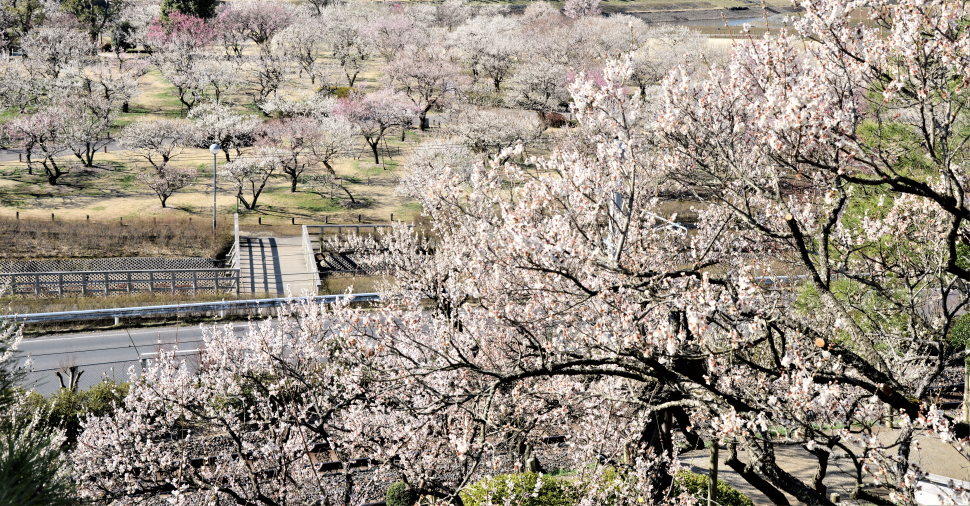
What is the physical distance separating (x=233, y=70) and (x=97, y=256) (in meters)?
34.0

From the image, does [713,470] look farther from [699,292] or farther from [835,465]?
[835,465]

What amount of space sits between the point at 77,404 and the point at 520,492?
41.1 feet

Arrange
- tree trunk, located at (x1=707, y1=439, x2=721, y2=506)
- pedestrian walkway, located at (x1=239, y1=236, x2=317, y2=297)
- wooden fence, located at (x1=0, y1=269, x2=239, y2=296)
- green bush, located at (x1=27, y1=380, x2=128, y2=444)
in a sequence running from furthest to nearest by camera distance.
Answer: pedestrian walkway, located at (x1=239, y1=236, x2=317, y2=297) < wooden fence, located at (x1=0, y1=269, x2=239, y2=296) < green bush, located at (x1=27, y1=380, x2=128, y2=444) < tree trunk, located at (x1=707, y1=439, x2=721, y2=506)

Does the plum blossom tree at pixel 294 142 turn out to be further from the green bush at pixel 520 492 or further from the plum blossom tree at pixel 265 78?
the green bush at pixel 520 492

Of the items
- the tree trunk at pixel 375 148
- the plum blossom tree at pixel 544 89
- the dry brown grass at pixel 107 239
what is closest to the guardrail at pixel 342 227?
the dry brown grass at pixel 107 239

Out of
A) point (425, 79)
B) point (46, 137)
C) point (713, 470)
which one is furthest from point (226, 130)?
point (713, 470)

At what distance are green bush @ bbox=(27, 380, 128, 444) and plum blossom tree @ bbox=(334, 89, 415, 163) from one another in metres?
38.2

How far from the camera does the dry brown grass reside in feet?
128

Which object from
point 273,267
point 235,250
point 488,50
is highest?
point 488,50

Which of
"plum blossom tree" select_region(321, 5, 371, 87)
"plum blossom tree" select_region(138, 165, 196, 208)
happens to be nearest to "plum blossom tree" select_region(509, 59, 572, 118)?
"plum blossom tree" select_region(321, 5, 371, 87)

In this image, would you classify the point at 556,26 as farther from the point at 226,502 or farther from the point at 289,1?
the point at 226,502

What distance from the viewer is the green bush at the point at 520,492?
13.6 meters

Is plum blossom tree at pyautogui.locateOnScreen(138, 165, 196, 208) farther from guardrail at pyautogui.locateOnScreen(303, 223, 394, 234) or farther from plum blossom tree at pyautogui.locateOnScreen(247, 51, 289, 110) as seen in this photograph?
plum blossom tree at pyautogui.locateOnScreen(247, 51, 289, 110)

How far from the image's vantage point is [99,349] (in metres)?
26.4
